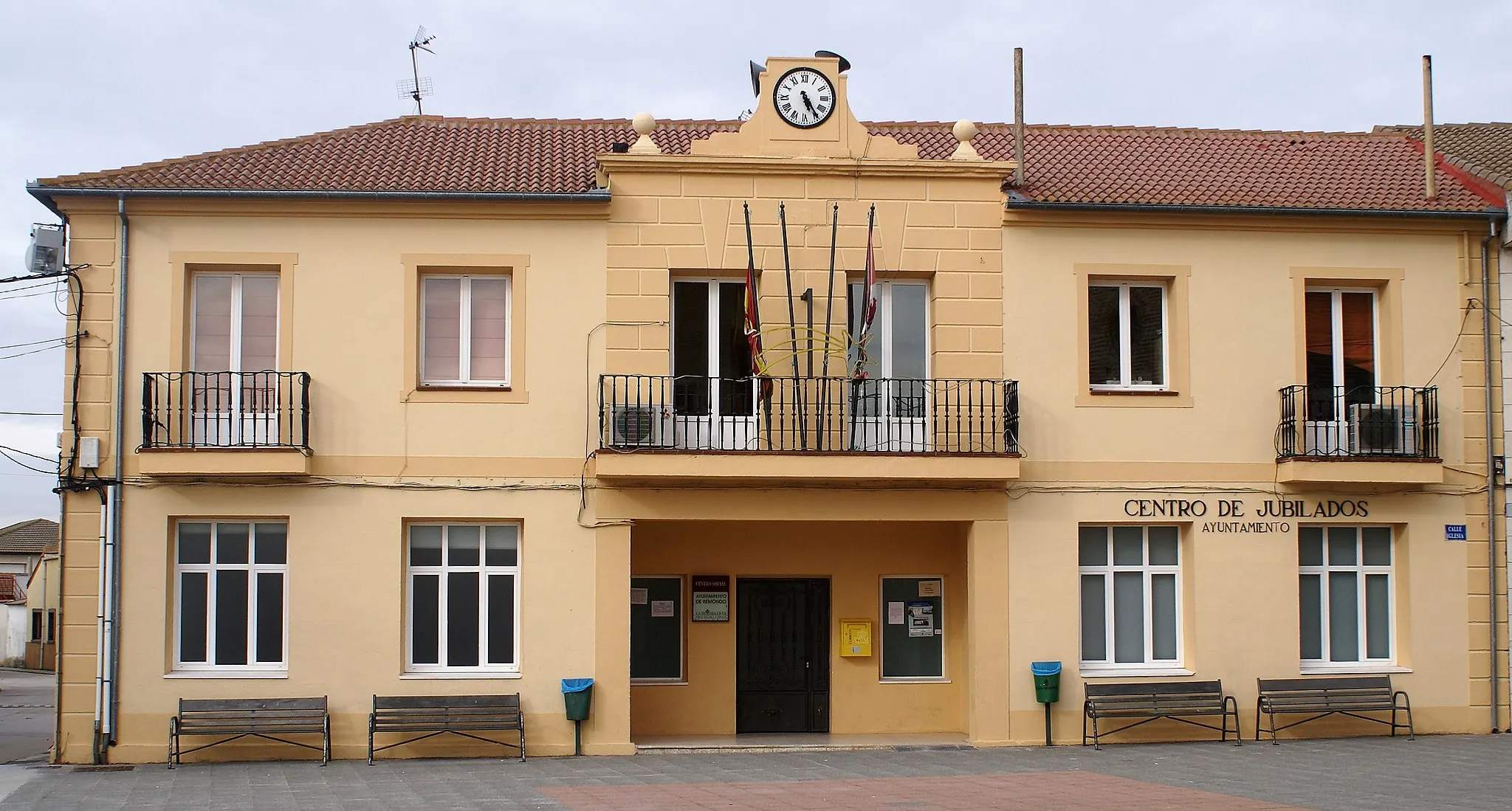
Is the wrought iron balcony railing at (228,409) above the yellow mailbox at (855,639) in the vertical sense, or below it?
above

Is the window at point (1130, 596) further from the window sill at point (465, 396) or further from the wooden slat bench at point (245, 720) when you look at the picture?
the wooden slat bench at point (245, 720)

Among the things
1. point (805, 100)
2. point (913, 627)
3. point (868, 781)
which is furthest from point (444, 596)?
point (805, 100)

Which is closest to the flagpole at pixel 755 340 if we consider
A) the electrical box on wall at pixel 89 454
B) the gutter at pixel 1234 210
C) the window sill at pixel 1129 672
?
the gutter at pixel 1234 210

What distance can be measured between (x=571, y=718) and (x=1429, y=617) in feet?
32.4

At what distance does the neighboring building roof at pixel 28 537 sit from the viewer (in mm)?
50531

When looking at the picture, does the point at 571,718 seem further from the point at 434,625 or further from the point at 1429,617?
the point at 1429,617

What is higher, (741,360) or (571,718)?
(741,360)

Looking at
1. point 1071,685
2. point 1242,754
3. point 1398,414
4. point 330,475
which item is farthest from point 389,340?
point 1398,414

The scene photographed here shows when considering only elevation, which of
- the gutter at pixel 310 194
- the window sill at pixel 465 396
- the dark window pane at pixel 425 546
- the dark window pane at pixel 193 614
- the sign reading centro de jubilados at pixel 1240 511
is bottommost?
the dark window pane at pixel 193 614

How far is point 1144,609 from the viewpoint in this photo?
56.1 ft

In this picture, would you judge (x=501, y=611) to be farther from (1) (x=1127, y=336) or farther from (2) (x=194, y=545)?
(1) (x=1127, y=336)

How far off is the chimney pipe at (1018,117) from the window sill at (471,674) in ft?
26.3

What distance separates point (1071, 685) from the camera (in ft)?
54.6

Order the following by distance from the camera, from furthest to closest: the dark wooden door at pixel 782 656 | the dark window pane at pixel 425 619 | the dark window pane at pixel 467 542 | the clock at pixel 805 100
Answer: the dark wooden door at pixel 782 656 → the clock at pixel 805 100 → the dark window pane at pixel 467 542 → the dark window pane at pixel 425 619
